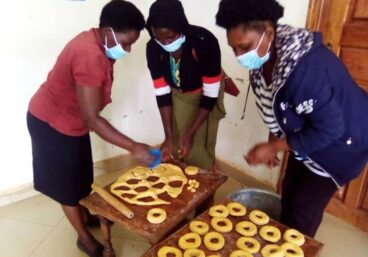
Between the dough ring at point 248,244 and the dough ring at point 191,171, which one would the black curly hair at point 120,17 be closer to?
the dough ring at point 191,171

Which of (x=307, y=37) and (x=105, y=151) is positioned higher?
(x=307, y=37)

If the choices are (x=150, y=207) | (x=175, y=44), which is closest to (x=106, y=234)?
(x=150, y=207)

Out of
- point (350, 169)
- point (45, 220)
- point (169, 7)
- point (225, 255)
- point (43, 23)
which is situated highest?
point (169, 7)

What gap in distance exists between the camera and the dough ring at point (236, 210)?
116 centimetres

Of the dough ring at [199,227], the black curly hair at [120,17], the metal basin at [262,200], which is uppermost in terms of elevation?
the black curly hair at [120,17]

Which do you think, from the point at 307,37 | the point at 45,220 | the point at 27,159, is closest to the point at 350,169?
the point at 307,37

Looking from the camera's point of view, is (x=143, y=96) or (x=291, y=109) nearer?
(x=291, y=109)

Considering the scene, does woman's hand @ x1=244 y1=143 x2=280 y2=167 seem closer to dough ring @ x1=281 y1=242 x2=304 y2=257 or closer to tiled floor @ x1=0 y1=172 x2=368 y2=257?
dough ring @ x1=281 y1=242 x2=304 y2=257

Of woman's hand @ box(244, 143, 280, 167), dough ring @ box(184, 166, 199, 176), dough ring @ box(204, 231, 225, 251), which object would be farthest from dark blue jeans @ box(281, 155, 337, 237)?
dough ring @ box(184, 166, 199, 176)

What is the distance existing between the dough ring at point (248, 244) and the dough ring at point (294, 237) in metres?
0.10

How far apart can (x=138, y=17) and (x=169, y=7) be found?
13 centimetres

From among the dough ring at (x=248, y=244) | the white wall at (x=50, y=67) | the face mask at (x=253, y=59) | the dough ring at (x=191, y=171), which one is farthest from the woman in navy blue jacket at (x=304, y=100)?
the white wall at (x=50, y=67)

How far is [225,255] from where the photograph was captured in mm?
977

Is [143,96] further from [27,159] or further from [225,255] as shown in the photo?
[225,255]
